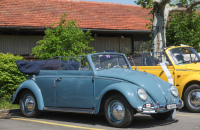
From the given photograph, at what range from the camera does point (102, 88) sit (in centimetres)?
756

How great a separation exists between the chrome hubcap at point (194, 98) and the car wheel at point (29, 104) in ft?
14.3

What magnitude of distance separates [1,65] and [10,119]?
2679mm

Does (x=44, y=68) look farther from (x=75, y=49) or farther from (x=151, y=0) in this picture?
(x=151, y=0)

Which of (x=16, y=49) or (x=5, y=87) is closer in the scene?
(x=5, y=87)

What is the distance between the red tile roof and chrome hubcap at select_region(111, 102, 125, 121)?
36.3ft

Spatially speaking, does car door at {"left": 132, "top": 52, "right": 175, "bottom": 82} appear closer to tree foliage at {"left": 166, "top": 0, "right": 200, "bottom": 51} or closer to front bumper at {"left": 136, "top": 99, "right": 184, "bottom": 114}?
front bumper at {"left": 136, "top": 99, "right": 184, "bottom": 114}

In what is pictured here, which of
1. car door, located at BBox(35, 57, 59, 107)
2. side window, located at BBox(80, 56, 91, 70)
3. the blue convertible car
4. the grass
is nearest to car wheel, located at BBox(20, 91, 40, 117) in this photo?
the blue convertible car

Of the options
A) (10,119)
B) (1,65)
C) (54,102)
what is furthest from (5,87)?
(54,102)

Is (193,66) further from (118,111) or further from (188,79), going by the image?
(118,111)

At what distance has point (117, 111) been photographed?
7.20 meters

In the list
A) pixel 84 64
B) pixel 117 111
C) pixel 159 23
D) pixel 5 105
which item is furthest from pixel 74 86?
pixel 159 23

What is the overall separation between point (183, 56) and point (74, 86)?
4.12 m

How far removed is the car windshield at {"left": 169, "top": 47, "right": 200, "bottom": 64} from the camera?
10.4 metres

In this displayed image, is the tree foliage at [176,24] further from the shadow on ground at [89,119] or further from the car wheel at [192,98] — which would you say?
the shadow on ground at [89,119]
